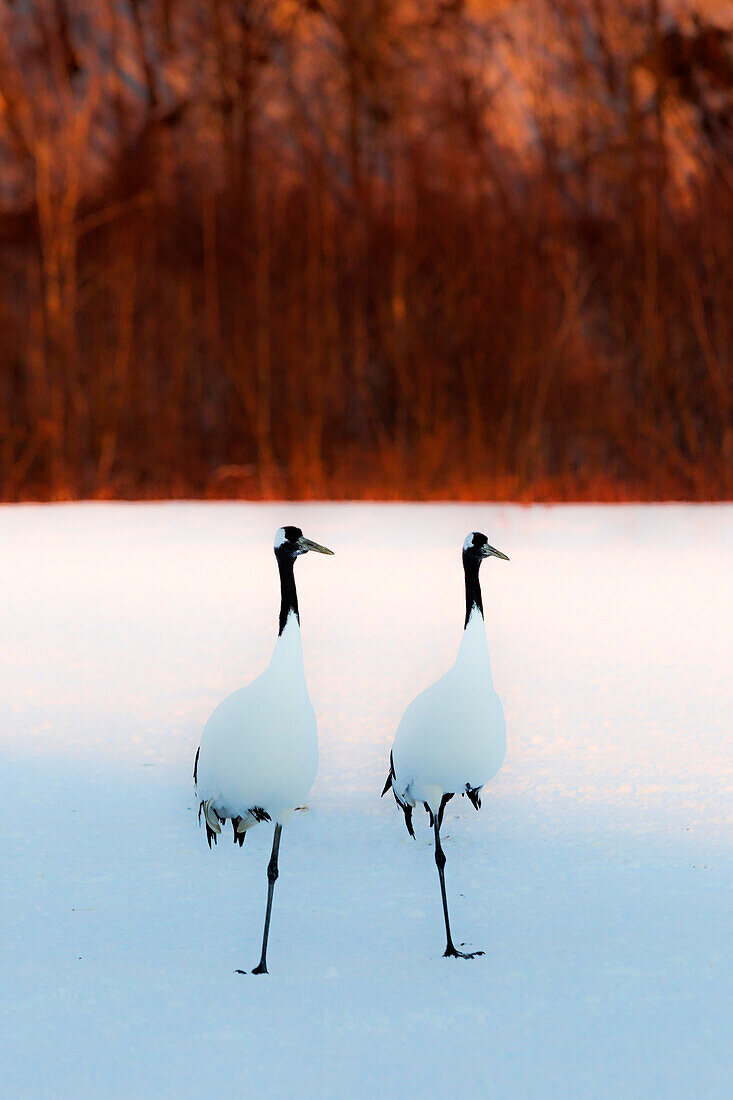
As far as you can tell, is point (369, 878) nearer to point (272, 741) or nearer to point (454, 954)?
point (454, 954)

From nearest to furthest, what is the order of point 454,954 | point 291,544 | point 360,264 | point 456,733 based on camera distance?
point 454,954
point 456,733
point 291,544
point 360,264

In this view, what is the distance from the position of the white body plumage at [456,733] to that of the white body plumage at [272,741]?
28cm

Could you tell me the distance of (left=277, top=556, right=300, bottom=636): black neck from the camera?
3.08 metres

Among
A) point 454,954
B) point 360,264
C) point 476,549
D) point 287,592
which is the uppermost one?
point 360,264

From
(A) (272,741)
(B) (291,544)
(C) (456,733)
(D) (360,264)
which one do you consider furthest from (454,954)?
(D) (360,264)

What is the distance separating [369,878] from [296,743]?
1.96ft

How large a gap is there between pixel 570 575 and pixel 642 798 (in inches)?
184

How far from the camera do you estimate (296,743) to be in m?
2.92

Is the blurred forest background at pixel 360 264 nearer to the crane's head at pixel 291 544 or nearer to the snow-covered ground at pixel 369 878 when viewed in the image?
the snow-covered ground at pixel 369 878

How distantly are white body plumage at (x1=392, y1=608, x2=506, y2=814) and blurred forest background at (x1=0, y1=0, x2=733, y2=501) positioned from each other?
37.4 feet

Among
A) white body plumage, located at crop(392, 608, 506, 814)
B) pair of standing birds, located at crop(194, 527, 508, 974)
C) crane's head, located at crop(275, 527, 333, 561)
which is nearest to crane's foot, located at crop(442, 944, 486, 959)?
pair of standing birds, located at crop(194, 527, 508, 974)

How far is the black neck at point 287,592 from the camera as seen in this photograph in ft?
10.1

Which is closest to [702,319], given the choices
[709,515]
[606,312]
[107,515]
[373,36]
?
[606,312]

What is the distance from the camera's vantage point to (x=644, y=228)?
16703 mm
